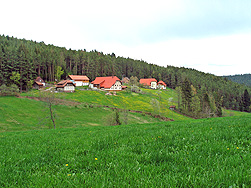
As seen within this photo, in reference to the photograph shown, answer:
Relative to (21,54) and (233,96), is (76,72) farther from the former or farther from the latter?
(233,96)

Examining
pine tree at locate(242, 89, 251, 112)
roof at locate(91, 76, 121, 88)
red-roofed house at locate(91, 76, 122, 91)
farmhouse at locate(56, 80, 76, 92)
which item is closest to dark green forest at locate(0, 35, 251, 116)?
pine tree at locate(242, 89, 251, 112)

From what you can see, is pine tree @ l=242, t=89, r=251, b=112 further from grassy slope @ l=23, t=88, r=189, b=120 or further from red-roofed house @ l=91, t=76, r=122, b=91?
red-roofed house @ l=91, t=76, r=122, b=91

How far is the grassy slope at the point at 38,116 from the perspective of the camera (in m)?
35.8

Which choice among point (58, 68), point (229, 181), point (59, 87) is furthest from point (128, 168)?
point (58, 68)

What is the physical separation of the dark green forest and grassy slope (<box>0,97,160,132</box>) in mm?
29570

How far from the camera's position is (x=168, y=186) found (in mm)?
2631

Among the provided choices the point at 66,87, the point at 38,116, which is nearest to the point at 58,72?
the point at 66,87

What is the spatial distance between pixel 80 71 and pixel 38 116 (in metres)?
92.3

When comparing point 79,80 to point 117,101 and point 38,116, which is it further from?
point 38,116

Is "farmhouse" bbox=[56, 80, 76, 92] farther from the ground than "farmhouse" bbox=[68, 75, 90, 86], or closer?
closer

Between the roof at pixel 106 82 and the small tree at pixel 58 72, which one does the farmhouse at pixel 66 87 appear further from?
the small tree at pixel 58 72

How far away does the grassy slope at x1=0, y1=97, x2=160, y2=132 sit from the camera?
35819mm

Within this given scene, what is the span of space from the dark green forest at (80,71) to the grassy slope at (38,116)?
29.6 meters

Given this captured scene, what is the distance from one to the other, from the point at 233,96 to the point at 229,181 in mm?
165339
